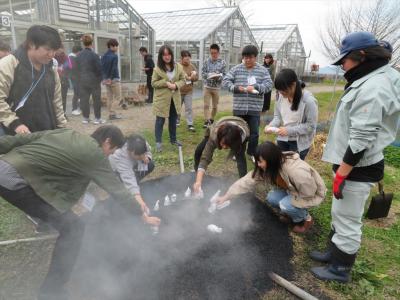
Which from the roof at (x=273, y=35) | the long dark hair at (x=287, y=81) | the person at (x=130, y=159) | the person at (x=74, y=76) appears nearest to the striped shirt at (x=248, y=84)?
the long dark hair at (x=287, y=81)

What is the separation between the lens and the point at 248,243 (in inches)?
108

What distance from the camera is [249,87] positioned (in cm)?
421

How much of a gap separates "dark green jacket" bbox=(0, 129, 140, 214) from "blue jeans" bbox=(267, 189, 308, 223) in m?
1.63

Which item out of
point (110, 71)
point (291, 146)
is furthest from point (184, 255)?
point (110, 71)

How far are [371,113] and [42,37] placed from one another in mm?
2445

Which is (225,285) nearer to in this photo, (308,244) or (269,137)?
(308,244)

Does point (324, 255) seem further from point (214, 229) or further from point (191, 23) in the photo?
point (191, 23)

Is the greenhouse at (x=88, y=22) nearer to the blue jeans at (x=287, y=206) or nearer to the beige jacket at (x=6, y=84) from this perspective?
the beige jacket at (x=6, y=84)

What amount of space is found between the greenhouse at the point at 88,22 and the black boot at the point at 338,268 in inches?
284

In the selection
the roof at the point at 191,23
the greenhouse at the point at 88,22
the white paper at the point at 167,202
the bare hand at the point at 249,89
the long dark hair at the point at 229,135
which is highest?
the roof at the point at 191,23

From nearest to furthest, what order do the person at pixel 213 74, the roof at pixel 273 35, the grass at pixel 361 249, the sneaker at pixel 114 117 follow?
the grass at pixel 361 249 < the person at pixel 213 74 < the sneaker at pixel 114 117 < the roof at pixel 273 35

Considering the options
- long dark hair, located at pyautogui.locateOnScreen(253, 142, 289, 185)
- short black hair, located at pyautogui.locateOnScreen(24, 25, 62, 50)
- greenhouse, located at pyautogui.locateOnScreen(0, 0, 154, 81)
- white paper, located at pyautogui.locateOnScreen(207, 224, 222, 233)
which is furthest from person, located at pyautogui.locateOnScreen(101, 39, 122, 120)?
long dark hair, located at pyautogui.locateOnScreen(253, 142, 289, 185)

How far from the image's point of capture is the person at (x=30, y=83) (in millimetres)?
2352

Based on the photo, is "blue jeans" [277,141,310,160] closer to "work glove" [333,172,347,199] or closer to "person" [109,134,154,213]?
"work glove" [333,172,347,199]
